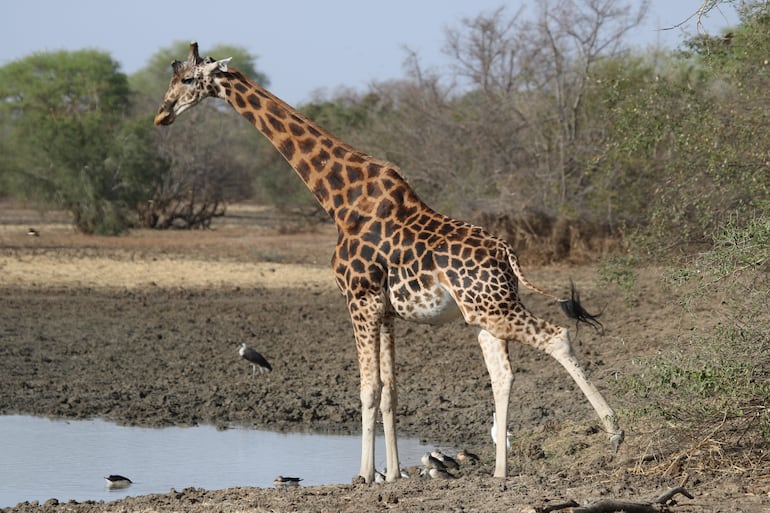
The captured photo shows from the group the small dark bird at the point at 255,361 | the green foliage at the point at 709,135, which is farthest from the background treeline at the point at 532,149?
the small dark bird at the point at 255,361

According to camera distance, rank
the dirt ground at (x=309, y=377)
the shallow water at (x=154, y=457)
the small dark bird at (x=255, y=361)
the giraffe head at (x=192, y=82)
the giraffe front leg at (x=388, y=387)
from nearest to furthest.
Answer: the dirt ground at (x=309, y=377) → the giraffe front leg at (x=388, y=387) → the giraffe head at (x=192, y=82) → the shallow water at (x=154, y=457) → the small dark bird at (x=255, y=361)

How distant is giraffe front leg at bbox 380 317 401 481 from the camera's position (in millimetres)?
6984

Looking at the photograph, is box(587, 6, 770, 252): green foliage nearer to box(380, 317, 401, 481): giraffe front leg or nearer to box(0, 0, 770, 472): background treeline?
box(0, 0, 770, 472): background treeline

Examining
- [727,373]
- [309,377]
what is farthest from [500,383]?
[309,377]

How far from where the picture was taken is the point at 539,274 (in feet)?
61.0

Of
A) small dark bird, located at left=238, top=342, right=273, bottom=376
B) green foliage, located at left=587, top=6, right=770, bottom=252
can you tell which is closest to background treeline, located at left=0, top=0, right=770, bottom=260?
green foliage, located at left=587, top=6, right=770, bottom=252

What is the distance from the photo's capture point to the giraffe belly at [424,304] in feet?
22.3

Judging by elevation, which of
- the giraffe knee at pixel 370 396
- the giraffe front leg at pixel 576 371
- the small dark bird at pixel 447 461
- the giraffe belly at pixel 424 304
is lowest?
the small dark bird at pixel 447 461

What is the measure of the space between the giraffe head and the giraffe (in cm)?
74

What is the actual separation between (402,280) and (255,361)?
15.0 ft

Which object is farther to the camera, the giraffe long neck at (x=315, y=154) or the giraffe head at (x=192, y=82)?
the giraffe head at (x=192, y=82)

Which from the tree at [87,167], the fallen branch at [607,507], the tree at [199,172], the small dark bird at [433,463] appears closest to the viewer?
the fallen branch at [607,507]

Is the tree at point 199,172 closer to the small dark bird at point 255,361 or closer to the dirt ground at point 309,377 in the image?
the dirt ground at point 309,377

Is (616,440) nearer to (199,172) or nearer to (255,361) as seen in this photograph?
(255,361)
